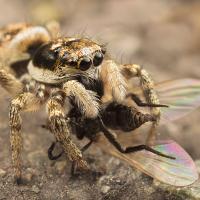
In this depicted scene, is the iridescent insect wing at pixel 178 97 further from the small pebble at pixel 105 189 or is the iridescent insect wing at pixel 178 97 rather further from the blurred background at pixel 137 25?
the blurred background at pixel 137 25

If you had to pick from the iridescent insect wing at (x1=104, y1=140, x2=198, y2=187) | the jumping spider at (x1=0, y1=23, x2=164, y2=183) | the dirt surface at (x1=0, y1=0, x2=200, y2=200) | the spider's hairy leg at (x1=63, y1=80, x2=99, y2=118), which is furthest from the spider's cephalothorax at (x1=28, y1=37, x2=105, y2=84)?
the iridescent insect wing at (x1=104, y1=140, x2=198, y2=187)

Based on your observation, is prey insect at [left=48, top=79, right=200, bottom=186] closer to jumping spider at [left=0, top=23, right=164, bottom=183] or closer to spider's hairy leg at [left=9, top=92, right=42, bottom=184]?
jumping spider at [left=0, top=23, right=164, bottom=183]

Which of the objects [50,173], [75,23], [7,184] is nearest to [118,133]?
[50,173]

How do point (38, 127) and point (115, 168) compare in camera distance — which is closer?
point (115, 168)

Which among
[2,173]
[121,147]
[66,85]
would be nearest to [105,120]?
[121,147]

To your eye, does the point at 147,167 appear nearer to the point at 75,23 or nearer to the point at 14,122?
the point at 14,122

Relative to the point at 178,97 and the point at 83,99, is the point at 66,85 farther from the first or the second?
the point at 178,97

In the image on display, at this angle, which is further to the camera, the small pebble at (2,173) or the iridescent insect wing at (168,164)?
the small pebble at (2,173)

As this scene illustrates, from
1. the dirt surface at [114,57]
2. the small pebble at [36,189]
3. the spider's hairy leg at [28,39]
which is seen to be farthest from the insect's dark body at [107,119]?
the spider's hairy leg at [28,39]
